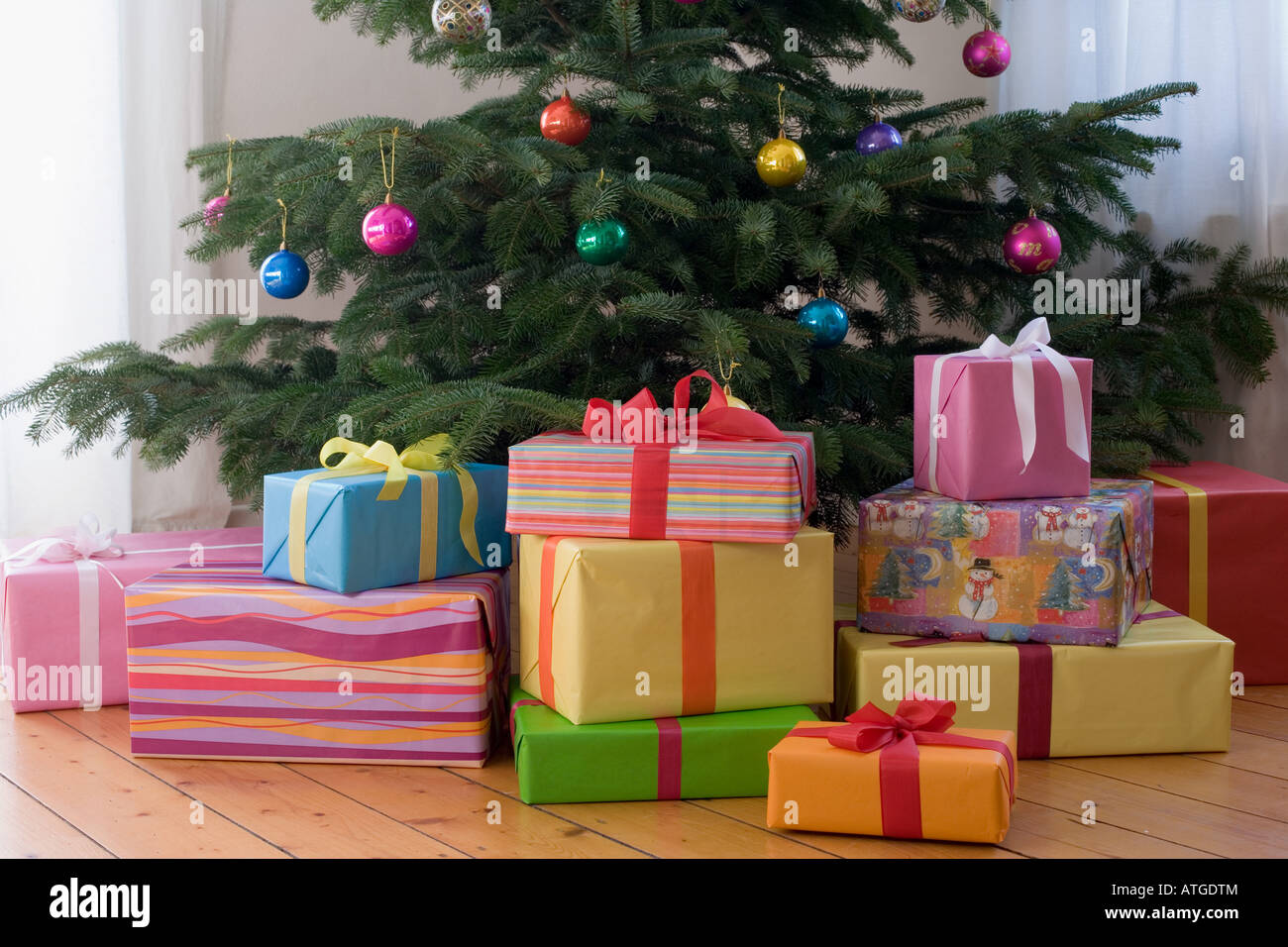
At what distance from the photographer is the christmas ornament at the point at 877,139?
1750mm

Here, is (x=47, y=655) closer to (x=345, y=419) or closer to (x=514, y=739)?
(x=345, y=419)

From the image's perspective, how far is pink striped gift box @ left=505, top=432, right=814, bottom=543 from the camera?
1.24m

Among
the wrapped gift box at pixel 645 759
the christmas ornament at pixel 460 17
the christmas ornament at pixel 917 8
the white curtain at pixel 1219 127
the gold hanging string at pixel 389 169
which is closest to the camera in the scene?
the wrapped gift box at pixel 645 759

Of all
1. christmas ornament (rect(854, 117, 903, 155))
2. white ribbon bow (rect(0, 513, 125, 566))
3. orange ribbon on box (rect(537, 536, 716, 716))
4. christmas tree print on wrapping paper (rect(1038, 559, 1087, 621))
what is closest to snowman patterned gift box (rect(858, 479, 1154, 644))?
christmas tree print on wrapping paper (rect(1038, 559, 1087, 621))

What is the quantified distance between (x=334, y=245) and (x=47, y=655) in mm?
645

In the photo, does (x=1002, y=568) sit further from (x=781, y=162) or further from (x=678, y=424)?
(x=781, y=162)

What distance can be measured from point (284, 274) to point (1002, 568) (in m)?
1.03

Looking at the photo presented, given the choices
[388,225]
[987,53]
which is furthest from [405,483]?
[987,53]

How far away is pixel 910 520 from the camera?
54.5 inches

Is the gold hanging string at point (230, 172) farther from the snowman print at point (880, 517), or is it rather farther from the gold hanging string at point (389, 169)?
the snowman print at point (880, 517)

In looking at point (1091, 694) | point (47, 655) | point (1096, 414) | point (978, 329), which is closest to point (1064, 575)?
point (1091, 694)

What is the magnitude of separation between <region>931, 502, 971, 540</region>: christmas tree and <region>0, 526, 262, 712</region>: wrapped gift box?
87 centimetres

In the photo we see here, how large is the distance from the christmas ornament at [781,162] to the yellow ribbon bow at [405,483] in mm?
567

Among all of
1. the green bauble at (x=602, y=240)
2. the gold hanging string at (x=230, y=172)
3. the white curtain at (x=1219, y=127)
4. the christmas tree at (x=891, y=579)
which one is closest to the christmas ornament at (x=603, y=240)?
the green bauble at (x=602, y=240)
